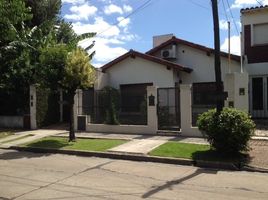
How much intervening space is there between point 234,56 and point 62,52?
10.5 metres

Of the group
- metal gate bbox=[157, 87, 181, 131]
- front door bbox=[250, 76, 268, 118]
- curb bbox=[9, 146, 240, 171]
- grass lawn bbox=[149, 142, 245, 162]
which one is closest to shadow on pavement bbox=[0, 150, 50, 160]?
curb bbox=[9, 146, 240, 171]

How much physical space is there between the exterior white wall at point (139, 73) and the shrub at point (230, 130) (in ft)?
34.4

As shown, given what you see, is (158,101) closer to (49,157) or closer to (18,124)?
(49,157)

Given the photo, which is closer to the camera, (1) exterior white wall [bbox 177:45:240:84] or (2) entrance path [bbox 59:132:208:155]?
(2) entrance path [bbox 59:132:208:155]

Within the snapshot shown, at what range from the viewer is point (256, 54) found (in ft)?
74.2

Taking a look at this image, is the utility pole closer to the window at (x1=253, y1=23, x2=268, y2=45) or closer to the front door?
the front door

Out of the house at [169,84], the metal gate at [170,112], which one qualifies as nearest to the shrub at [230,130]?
the house at [169,84]

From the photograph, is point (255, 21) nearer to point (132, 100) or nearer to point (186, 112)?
point (132, 100)

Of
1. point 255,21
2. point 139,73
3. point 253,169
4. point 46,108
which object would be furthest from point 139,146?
point 255,21

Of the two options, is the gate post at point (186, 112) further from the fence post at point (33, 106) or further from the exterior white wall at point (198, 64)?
the fence post at point (33, 106)

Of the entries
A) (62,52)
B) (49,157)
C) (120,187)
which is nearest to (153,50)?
(62,52)

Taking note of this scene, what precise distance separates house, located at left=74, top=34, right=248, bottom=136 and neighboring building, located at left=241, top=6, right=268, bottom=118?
2.48 ft

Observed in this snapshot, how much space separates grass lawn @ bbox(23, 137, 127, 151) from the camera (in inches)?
598

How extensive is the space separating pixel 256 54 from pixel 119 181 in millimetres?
14785
